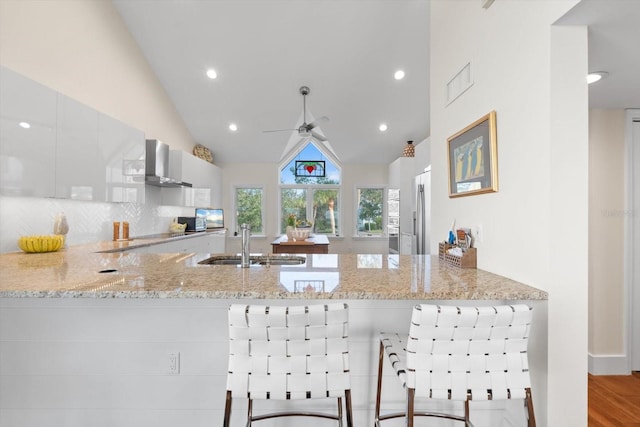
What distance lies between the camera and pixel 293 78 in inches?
209

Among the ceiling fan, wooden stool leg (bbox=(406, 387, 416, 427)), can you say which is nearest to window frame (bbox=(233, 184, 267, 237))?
the ceiling fan

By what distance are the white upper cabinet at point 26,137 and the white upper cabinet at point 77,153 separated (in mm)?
83

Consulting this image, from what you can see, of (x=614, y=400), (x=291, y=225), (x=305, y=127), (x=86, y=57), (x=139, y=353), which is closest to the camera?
(x=139, y=353)

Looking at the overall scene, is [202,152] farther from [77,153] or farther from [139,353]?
[139,353]

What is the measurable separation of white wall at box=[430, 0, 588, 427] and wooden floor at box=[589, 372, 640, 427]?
1.02 metres

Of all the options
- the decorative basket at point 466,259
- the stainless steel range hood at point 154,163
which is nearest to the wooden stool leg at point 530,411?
the decorative basket at point 466,259

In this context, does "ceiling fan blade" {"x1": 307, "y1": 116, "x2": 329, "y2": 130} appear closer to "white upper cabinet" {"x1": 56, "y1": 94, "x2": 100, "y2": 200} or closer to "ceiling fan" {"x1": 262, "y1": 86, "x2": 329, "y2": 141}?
"ceiling fan" {"x1": 262, "y1": 86, "x2": 329, "y2": 141}

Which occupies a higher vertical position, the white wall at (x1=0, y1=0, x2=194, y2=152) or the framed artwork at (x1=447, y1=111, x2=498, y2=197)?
the white wall at (x1=0, y1=0, x2=194, y2=152)

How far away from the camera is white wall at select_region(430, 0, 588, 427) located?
1.41 meters

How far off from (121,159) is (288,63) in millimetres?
2676

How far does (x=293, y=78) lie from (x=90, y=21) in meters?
2.59

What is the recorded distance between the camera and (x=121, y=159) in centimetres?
363

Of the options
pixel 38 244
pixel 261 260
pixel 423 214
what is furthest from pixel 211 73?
pixel 261 260

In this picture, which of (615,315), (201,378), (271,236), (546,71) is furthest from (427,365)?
(271,236)
